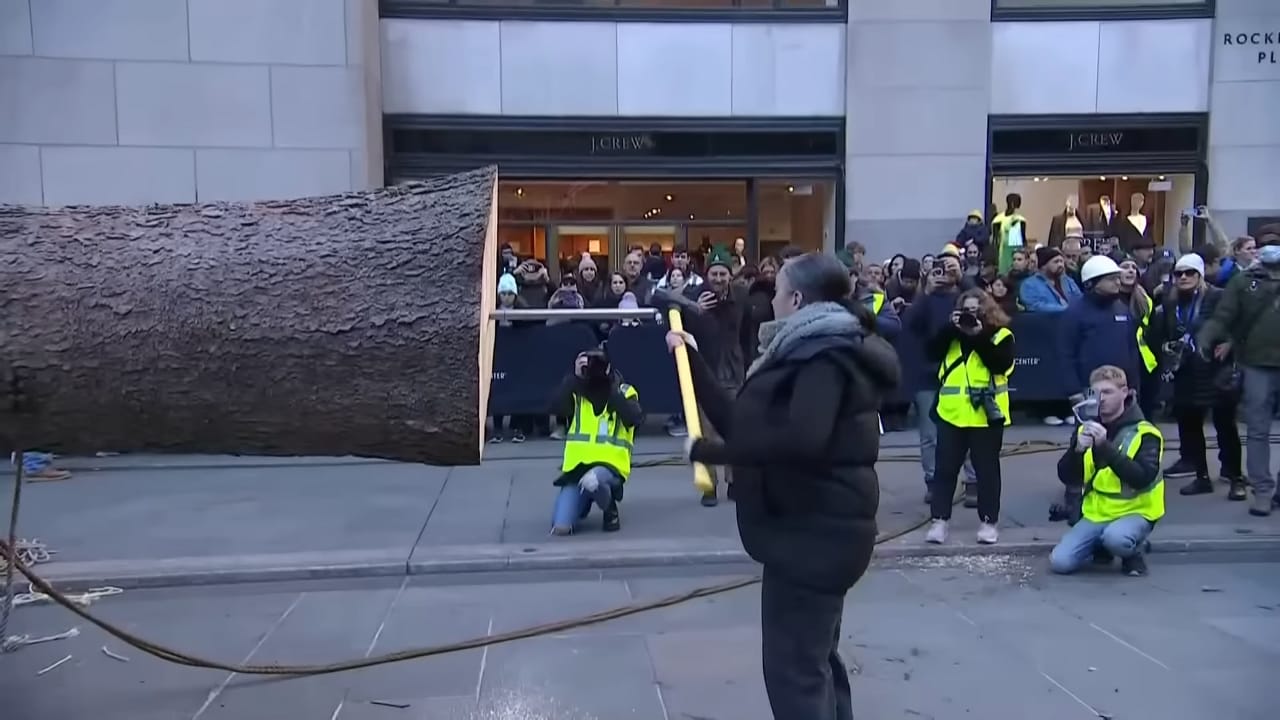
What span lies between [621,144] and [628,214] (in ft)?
3.24

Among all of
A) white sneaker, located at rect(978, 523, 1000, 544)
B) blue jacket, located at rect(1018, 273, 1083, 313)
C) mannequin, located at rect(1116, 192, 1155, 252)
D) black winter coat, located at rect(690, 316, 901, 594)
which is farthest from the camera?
mannequin, located at rect(1116, 192, 1155, 252)

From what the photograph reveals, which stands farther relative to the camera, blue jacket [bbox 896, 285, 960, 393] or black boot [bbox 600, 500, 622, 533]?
blue jacket [bbox 896, 285, 960, 393]

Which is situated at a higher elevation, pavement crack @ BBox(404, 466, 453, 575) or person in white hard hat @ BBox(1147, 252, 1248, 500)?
person in white hard hat @ BBox(1147, 252, 1248, 500)

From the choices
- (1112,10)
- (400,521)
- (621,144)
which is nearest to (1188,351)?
(400,521)

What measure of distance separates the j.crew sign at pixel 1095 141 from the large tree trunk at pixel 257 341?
42.6 ft

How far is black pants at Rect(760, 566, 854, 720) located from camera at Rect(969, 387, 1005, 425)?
371cm

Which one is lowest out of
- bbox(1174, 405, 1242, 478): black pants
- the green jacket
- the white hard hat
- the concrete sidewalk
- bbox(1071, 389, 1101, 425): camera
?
the concrete sidewalk

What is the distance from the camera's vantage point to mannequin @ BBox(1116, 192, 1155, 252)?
44.2ft

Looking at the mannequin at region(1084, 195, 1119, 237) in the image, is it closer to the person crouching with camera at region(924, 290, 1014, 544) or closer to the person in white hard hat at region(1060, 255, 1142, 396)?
the person in white hard hat at region(1060, 255, 1142, 396)

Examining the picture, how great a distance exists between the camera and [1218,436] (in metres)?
8.15

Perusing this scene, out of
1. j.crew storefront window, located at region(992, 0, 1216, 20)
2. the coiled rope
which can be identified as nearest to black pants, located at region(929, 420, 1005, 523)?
the coiled rope

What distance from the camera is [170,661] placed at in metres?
4.70

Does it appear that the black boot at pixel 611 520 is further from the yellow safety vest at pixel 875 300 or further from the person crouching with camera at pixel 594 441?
the yellow safety vest at pixel 875 300

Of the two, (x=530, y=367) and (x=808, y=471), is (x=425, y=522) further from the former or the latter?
(x=808, y=471)
